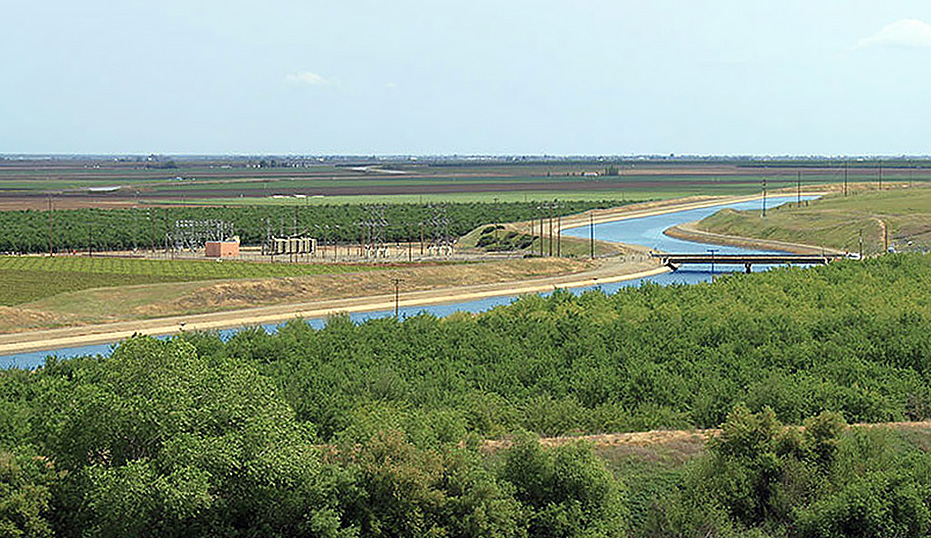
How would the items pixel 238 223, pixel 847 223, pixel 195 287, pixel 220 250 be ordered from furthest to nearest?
pixel 238 223 → pixel 847 223 → pixel 220 250 → pixel 195 287

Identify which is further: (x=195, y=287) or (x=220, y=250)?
(x=220, y=250)

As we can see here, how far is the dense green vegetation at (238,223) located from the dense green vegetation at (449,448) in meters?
84.3

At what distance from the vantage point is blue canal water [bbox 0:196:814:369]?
64.8 meters

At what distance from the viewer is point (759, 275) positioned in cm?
7469

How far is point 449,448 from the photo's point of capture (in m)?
26.9

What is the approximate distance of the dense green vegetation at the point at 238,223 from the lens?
125312 millimetres

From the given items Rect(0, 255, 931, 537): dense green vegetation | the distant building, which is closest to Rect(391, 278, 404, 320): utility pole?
the distant building

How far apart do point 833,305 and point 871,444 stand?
29579 millimetres

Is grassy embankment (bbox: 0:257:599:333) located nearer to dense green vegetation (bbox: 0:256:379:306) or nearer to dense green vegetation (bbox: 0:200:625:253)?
dense green vegetation (bbox: 0:256:379:306)

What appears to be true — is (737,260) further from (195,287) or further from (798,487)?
(798,487)

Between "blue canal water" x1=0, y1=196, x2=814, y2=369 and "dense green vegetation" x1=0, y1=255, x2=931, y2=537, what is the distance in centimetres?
1370

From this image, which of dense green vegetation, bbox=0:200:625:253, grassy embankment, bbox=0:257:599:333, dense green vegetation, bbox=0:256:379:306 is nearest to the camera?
grassy embankment, bbox=0:257:599:333

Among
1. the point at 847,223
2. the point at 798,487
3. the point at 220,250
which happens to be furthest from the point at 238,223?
the point at 798,487

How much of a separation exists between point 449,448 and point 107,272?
245 feet
